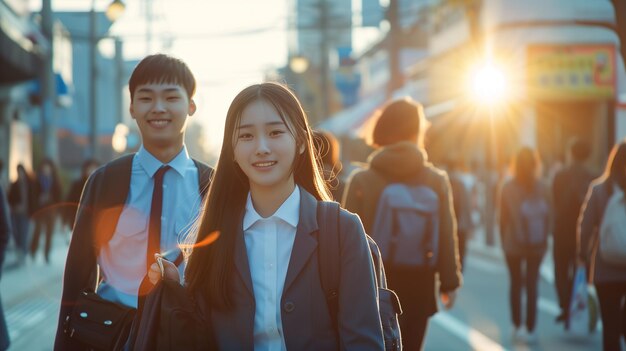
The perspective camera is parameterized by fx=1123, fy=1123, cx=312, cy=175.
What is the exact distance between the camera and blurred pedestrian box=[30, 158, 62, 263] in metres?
20.2

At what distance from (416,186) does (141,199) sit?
212 cm

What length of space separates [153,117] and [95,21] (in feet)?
89.0

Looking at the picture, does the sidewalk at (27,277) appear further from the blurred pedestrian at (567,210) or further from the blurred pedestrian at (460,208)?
the blurred pedestrian at (567,210)

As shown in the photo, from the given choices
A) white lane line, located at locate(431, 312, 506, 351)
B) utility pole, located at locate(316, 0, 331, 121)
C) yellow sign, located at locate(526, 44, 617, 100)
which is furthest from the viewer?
utility pole, located at locate(316, 0, 331, 121)

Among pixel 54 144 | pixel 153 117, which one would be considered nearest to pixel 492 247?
pixel 54 144

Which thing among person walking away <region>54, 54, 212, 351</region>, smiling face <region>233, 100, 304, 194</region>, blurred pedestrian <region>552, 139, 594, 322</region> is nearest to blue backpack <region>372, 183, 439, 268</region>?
person walking away <region>54, 54, 212, 351</region>

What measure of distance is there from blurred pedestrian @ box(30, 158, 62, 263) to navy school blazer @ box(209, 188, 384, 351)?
17200 mm

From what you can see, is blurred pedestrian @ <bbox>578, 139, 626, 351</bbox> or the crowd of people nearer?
the crowd of people

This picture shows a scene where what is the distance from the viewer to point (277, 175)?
3.36 metres

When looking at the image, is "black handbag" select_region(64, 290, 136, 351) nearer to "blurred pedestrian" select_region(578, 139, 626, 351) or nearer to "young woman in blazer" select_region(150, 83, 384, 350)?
"young woman in blazer" select_region(150, 83, 384, 350)

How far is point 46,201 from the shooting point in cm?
2069

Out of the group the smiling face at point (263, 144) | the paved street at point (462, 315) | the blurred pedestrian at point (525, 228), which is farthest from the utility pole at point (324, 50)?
the smiling face at point (263, 144)

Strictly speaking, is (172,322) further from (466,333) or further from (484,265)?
(484,265)

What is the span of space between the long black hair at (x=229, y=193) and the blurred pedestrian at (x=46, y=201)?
16968 millimetres
